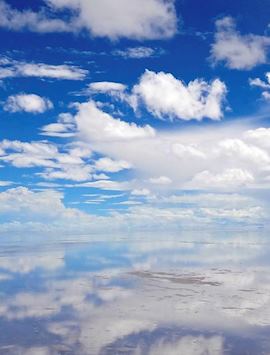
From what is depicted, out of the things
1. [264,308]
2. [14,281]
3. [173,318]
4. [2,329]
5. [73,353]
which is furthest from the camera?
[14,281]

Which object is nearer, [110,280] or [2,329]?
[2,329]

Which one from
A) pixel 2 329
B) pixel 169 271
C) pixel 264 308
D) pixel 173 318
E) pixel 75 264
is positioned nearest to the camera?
pixel 2 329

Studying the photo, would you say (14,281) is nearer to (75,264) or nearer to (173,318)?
(75,264)

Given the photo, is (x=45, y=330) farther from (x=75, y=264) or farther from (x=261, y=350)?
(x=75, y=264)

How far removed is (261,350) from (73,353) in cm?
1148

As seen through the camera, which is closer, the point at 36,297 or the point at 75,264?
the point at 36,297

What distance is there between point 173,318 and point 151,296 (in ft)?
34.9

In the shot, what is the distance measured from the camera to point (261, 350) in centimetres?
2738

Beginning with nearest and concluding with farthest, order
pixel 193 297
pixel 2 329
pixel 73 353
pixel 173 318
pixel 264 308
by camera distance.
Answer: pixel 73 353 < pixel 2 329 < pixel 173 318 < pixel 264 308 < pixel 193 297

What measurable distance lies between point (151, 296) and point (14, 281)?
2124cm

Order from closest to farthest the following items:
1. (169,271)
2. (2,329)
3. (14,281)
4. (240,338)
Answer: (240,338) < (2,329) < (14,281) < (169,271)

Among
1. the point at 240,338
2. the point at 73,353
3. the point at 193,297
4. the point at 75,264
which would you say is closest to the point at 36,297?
the point at 193,297

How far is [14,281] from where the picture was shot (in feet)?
191

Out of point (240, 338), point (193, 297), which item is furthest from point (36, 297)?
point (240, 338)
